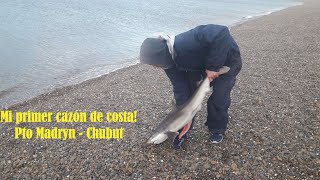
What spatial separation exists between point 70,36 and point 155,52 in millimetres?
17403

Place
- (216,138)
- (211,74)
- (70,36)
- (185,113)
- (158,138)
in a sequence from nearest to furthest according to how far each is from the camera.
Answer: (211,74) < (185,113) < (158,138) < (216,138) < (70,36)

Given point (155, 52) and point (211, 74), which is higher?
point (155, 52)

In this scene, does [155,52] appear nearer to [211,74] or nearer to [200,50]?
[200,50]

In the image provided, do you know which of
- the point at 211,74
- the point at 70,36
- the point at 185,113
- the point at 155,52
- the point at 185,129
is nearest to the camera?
the point at 155,52

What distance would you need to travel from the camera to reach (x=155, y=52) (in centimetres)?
514

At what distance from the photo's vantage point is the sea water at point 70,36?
13.9 metres

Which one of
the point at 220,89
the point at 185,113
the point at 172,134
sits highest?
the point at 220,89

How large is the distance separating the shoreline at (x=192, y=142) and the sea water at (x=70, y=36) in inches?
137

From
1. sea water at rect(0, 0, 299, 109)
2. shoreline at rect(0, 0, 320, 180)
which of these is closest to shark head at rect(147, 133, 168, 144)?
shoreline at rect(0, 0, 320, 180)

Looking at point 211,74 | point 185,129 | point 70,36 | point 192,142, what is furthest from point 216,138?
point 70,36

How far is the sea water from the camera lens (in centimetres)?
1394

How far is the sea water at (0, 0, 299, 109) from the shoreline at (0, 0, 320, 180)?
3470 millimetres

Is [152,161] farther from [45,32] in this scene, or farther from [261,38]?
[45,32]

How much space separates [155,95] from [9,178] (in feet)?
16.0
